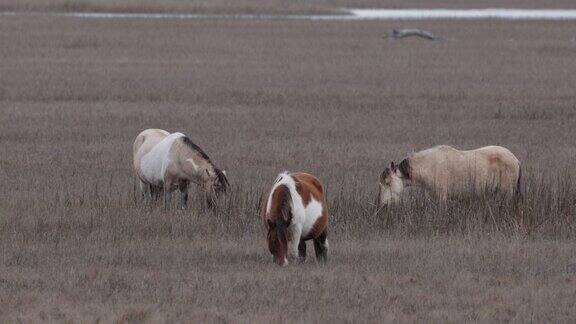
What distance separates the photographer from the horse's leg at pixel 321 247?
32.3ft

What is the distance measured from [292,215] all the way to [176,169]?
3.45 meters

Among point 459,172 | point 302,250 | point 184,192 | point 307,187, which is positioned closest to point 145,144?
point 184,192

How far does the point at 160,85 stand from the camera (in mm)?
27641

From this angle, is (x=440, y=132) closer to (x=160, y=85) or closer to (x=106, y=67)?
(x=160, y=85)

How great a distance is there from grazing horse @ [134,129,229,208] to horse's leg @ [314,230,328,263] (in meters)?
2.25

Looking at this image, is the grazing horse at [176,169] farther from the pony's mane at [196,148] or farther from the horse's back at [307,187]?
the horse's back at [307,187]

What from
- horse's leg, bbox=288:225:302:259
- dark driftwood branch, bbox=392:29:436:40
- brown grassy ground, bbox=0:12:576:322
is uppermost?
horse's leg, bbox=288:225:302:259

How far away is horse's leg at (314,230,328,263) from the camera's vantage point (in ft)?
32.3

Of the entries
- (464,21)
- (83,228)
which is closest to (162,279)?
(83,228)

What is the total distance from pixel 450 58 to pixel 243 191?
860 inches

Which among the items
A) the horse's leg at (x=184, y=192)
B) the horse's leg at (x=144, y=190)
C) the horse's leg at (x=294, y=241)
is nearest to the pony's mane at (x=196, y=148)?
the horse's leg at (x=184, y=192)

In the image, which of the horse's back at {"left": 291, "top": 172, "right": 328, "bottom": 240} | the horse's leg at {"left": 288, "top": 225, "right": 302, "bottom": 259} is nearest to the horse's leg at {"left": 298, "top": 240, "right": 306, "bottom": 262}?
the horse's back at {"left": 291, "top": 172, "right": 328, "bottom": 240}

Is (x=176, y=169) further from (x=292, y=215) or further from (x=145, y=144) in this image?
(x=292, y=215)

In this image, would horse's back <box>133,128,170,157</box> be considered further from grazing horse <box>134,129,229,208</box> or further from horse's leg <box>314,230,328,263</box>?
horse's leg <box>314,230,328,263</box>
